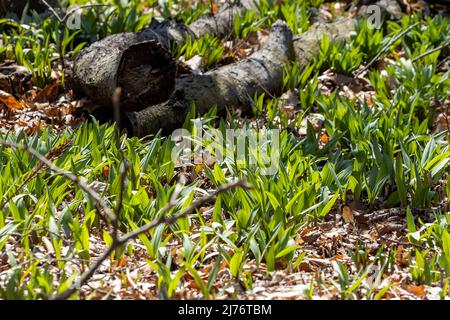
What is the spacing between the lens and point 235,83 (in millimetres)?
4719

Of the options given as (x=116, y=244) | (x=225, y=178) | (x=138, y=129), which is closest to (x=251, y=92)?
Result: (x=138, y=129)

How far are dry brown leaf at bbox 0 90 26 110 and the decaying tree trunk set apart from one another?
→ 0.80m

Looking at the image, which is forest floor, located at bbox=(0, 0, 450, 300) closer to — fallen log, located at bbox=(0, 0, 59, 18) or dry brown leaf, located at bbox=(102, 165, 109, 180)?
dry brown leaf, located at bbox=(102, 165, 109, 180)

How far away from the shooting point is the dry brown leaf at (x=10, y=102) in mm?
4418

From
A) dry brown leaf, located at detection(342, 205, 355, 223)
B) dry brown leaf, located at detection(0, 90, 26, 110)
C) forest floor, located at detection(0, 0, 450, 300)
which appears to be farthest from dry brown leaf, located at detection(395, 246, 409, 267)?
dry brown leaf, located at detection(0, 90, 26, 110)

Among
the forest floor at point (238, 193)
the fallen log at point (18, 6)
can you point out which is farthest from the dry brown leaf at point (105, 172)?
the fallen log at point (18, 6)

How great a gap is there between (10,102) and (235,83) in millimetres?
1566

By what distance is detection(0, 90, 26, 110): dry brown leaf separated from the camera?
4418mm

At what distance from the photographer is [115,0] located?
238 inches

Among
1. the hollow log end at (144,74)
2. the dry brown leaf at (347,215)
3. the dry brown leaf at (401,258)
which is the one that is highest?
the hollow log end at (144,74)

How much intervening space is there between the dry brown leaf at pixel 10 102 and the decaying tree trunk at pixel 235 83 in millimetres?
804

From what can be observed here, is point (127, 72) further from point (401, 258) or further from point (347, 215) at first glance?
point (401, 258)

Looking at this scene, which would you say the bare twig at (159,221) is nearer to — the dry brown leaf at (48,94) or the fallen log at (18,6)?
the dry brown leaf at (48,94)
